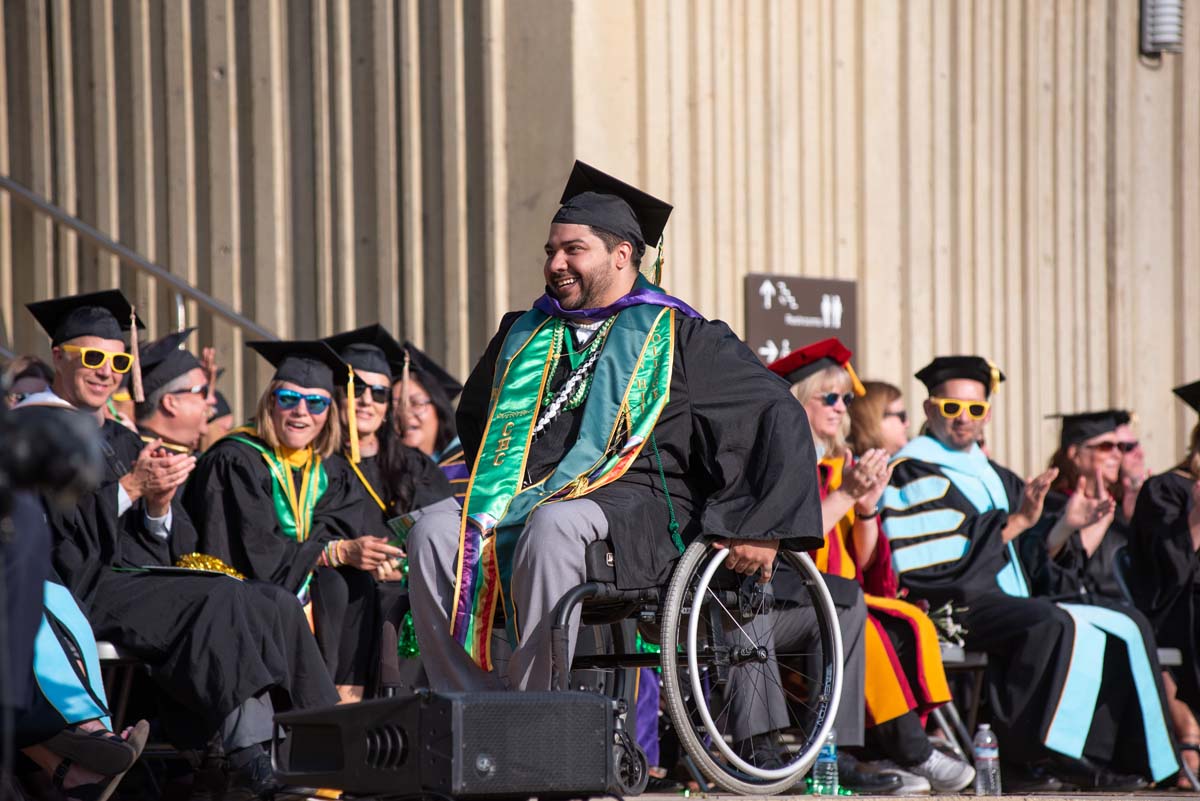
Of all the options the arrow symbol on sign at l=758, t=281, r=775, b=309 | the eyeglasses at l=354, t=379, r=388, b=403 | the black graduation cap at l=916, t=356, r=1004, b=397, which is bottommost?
the eyeglasses at l=354, t=379, r=388, b=403

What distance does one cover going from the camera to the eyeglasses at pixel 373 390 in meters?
6.59

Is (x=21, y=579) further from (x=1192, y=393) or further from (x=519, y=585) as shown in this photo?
(x=1192, y=393)

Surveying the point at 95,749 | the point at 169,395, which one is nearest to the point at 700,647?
the point at 95,749

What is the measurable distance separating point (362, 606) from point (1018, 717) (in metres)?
2.48

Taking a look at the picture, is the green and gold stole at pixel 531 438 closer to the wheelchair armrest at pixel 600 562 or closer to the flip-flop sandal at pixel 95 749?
the wheelchair armrest at pixel 600 562

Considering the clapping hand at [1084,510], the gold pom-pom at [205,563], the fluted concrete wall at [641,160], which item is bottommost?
the gold pom-pom at [205,563]

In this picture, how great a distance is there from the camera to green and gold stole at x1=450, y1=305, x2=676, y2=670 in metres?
4.23

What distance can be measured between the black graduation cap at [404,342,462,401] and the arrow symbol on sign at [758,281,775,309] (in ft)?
5.10

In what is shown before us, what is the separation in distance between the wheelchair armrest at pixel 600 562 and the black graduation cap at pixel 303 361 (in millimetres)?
2316

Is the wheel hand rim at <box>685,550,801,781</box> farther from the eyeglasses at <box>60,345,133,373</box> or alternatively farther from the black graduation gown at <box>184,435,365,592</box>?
the eyeglasses at <box>60,345,133,373</box>

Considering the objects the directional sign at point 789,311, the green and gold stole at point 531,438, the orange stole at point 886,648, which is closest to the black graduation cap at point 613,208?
the green and gold stole at point 531,438

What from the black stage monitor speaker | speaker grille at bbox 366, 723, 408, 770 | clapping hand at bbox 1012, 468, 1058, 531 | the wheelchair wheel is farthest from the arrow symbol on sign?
speaker grille at bbox 366, 723, 408, 770

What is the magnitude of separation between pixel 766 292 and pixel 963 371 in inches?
49.1

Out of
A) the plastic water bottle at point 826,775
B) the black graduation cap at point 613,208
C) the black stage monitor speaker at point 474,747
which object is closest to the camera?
the black stage monitor speaker at point 474,747
